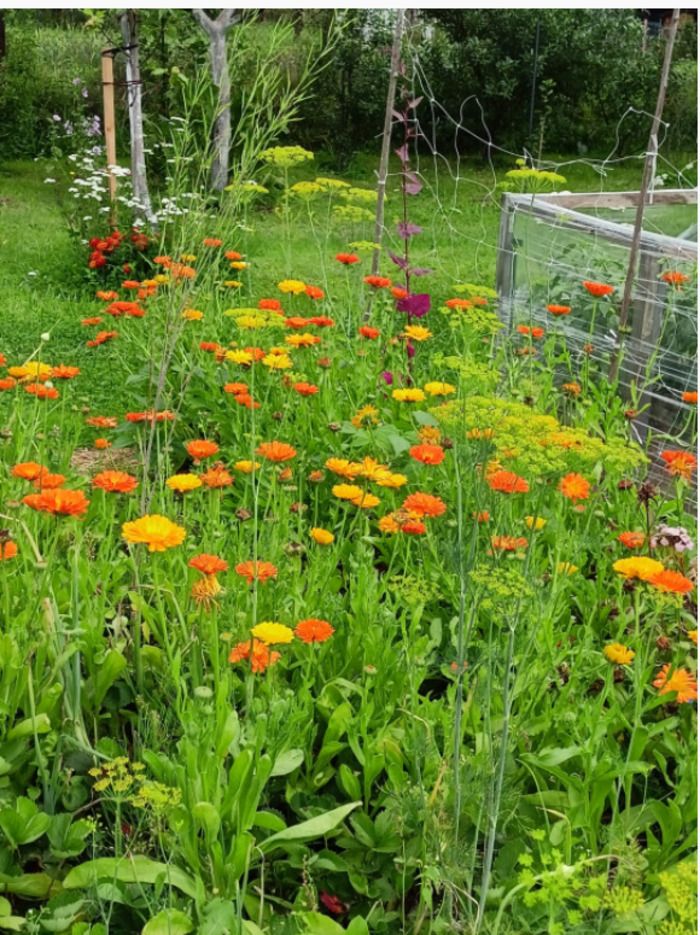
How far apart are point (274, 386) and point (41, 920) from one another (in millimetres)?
2137

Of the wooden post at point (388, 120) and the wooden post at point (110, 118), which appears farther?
the wooden post at point (110, 118)

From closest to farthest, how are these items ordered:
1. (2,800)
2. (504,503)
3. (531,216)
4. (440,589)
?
(2,800) → (504,503) → (440,589) → (531,216)

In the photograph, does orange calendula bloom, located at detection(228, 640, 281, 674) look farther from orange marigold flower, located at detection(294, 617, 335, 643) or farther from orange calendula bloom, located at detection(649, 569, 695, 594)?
orange calendula bloom, located at detection(649, 569, 695, 594)

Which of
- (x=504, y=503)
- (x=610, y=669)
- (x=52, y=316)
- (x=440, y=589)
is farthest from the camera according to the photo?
(x=52, y=316)

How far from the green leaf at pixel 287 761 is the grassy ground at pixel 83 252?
1981 mm

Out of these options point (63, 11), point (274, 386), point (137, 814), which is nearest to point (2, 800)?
point (137, 814)

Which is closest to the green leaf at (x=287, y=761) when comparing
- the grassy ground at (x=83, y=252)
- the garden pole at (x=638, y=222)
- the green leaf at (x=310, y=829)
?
the green leaf at (x=310, y=829)

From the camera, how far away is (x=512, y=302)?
4.59 meters

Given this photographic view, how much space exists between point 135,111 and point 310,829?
574 cm

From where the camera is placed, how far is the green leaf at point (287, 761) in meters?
1.75

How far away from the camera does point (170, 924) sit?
148cm

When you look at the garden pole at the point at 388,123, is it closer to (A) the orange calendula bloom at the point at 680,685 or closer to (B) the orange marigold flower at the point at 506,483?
(B) the orange marigold flower at the point at 506,483

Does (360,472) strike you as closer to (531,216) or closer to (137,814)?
(137,814)

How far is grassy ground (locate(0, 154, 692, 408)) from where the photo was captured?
206 inches
